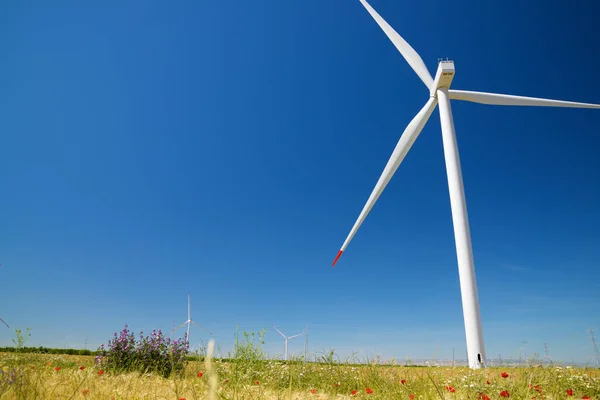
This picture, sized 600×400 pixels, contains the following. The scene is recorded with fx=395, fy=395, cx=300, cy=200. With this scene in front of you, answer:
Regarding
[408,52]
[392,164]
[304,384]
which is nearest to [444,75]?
[408,52]

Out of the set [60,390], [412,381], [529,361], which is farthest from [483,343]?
[60,390]

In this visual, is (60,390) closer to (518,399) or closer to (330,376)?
(330,376)

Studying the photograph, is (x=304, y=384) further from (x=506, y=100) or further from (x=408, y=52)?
(x=408, y=52)

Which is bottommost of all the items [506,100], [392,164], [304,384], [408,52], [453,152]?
[304,384]

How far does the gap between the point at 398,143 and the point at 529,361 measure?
13.1m

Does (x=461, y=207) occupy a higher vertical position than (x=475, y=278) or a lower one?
higher

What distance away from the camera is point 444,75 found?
23250mm

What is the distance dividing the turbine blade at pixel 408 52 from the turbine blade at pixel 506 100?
2.03 meters

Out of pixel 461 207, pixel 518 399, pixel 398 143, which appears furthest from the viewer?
pixel 398 143

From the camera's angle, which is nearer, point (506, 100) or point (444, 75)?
point (444, 75)

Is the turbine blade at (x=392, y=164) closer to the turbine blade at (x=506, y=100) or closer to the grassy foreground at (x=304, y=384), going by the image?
the turbine blade at (x=506, y=100)

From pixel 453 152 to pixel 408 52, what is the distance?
10.3m

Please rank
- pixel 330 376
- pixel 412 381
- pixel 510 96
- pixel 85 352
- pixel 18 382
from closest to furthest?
pixel 18 382 < pixel 412 381 < pixel 330 376 < pixel 510 96 < pixel 85 352

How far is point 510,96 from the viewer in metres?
24.3
